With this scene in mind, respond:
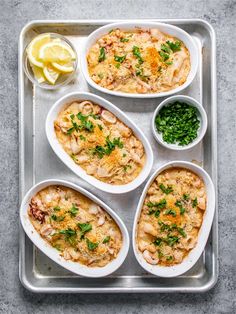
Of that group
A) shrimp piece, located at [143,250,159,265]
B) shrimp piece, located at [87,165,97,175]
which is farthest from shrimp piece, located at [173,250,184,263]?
shrimp piece, located at [87,165,97,175]

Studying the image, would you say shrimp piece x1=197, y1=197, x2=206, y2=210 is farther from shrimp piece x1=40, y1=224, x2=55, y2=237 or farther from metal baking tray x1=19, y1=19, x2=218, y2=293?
shrimp piece x1=40, y1=224, x2=55, y2=237

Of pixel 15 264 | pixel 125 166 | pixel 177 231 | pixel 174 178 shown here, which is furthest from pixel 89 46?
pixel 15 264

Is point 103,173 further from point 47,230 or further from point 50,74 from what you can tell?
point 50,74

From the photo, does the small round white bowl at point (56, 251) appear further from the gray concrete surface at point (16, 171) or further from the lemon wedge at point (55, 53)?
the lemon wedge at point (55, 53)

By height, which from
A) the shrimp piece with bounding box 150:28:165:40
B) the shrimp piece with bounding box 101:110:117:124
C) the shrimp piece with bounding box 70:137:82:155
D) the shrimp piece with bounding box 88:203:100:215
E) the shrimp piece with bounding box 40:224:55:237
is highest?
the shrimp piece with bounding box 150:28:165:40

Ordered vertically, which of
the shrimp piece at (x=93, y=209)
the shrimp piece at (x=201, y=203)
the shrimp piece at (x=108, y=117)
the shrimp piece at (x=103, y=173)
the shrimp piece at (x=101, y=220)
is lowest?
the shrimp piece at (x=101, y=220)

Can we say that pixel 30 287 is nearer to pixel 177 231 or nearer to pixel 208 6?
pixel 177 231

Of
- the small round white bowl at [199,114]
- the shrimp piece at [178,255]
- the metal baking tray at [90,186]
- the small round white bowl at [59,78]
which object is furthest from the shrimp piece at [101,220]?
the small round white bowl at [59,78]
